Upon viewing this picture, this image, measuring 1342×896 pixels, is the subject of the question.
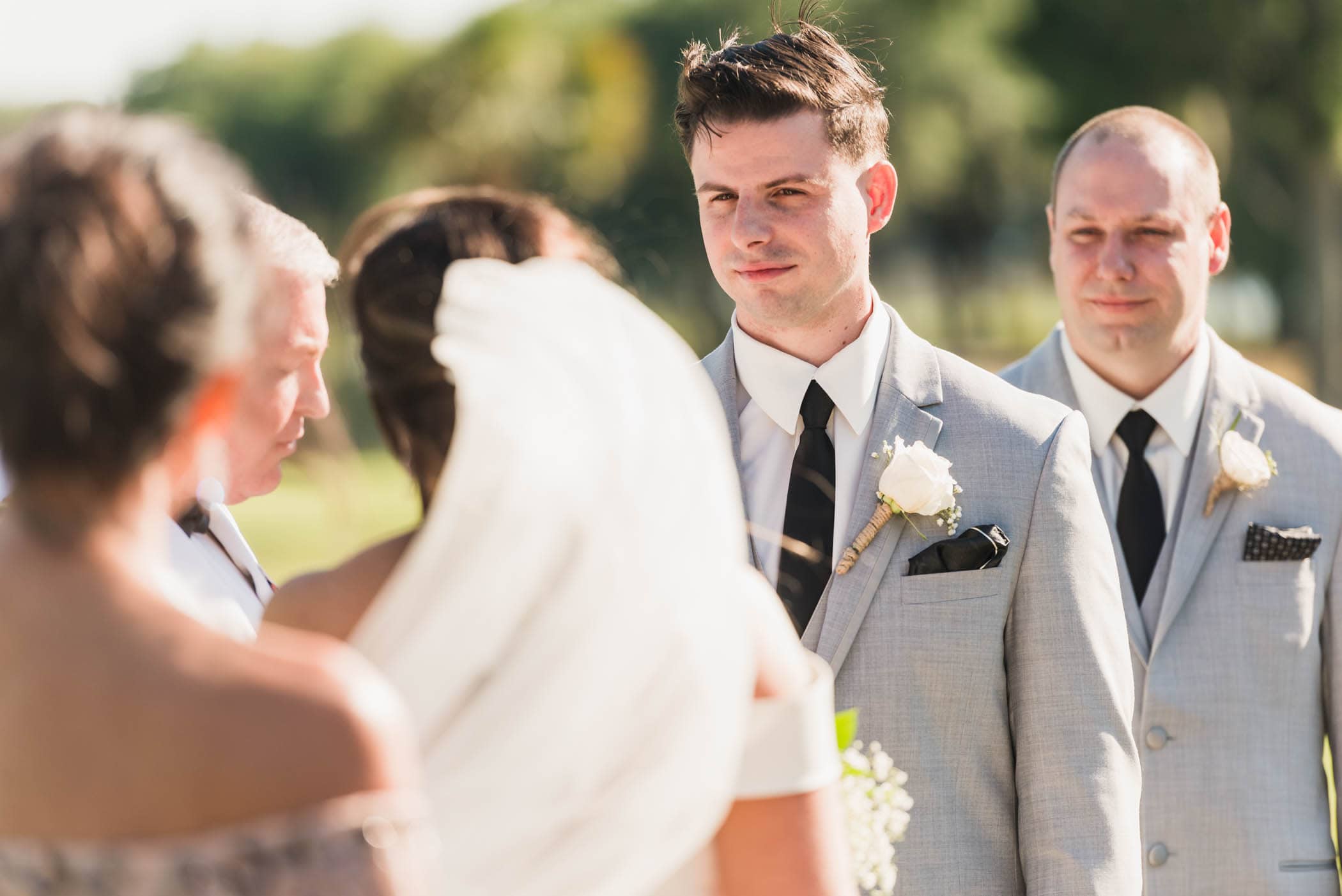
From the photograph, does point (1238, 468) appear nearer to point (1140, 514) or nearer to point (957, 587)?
point (1140, 514)

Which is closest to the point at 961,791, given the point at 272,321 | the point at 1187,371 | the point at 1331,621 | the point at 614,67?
the point at 1331,621

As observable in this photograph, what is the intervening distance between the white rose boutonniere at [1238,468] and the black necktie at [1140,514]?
0.14m

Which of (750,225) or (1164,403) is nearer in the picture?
(750,225)

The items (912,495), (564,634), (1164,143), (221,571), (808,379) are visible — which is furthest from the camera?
(1164,143)

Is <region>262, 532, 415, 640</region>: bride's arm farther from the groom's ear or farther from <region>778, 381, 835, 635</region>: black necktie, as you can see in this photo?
the groom's ear

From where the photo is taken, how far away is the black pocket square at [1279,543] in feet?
13.5

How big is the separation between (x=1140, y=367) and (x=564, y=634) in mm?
3004

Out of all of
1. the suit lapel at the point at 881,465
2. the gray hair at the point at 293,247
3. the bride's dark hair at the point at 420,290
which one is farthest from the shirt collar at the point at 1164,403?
the bride's dark hair at the point at 420,290

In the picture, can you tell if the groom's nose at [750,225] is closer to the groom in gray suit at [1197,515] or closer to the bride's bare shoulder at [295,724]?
the groom in gray suit at [1197,515]

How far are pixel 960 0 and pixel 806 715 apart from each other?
105 feet

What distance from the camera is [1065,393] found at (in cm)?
451

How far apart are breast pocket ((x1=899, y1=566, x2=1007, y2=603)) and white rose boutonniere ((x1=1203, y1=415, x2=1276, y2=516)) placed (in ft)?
4.03

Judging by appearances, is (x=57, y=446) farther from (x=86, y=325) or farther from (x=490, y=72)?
(x=490, y=72)

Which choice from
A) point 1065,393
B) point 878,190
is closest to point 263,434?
point 878,190
